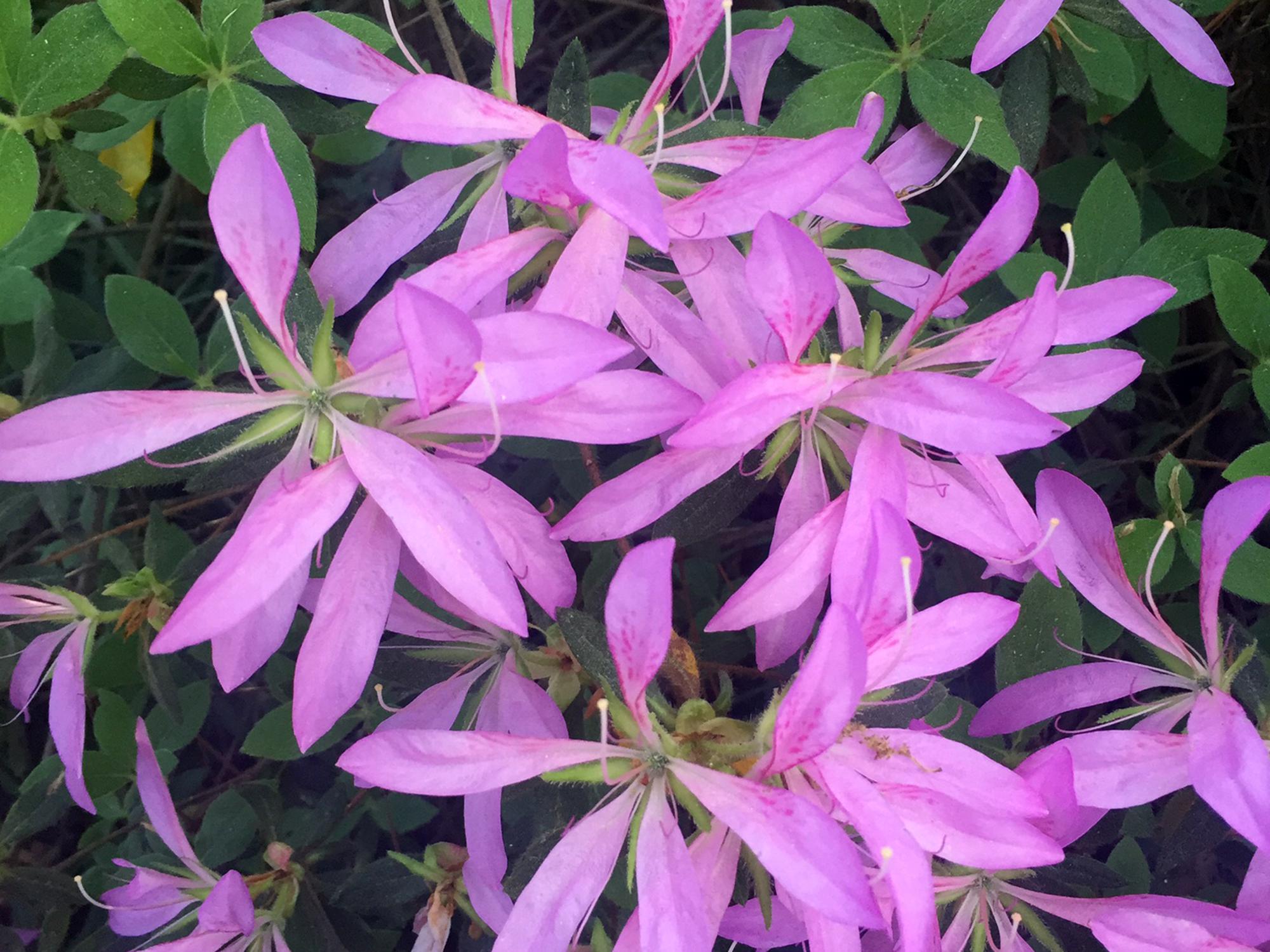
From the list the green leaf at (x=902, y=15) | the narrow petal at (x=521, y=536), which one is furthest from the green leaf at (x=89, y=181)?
the green leaf at (x=902, y=15)

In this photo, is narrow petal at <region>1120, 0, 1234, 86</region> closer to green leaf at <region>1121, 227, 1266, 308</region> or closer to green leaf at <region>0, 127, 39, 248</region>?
green leaf at <region>1121, 227, 1266, 308</region>

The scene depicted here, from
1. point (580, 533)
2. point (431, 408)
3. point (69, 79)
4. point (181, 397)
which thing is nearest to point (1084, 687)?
point (580, 533)

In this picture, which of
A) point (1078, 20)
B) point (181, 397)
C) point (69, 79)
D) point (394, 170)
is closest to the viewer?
point (181, 397)

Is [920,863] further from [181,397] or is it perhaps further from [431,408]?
[181,397]

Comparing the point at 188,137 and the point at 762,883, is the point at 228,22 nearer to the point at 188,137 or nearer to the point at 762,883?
the point at 188,137

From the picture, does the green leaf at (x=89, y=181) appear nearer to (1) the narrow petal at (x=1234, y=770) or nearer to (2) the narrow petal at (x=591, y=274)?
(2) the narrow petal at (x=591, y=274)

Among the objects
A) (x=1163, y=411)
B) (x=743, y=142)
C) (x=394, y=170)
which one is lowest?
(x=1163, y=411)

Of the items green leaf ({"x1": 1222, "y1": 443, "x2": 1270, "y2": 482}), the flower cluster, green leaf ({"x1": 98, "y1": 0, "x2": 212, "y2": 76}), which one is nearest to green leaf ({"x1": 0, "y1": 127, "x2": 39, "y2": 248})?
green leaf ({"x1": 98, "y1": 0, "x2": 212, "y2": 76})

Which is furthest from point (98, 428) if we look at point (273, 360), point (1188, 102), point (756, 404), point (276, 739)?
point (1188, 102)

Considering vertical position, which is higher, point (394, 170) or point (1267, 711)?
point (394, 170)
